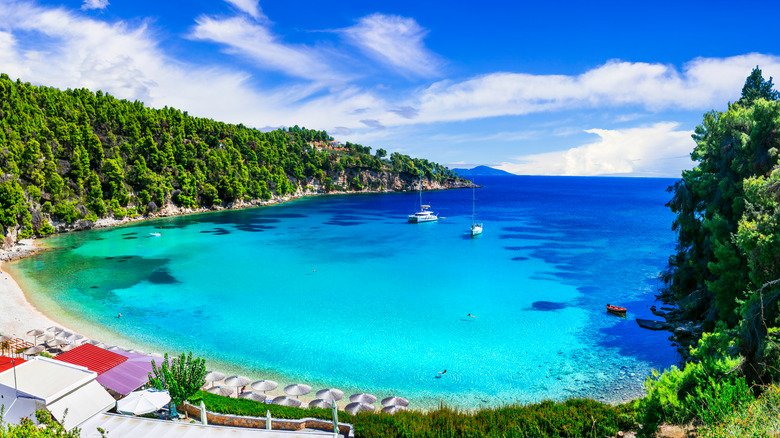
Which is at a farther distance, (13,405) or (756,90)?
(756,90)

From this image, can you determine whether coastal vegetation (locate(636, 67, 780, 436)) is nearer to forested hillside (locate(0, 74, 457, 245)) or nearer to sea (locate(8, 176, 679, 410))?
sea (locate(8, 176, 679, 410))

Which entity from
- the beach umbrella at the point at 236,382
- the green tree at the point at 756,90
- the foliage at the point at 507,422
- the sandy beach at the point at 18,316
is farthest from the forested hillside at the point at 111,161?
the green tree at the point at 756,90

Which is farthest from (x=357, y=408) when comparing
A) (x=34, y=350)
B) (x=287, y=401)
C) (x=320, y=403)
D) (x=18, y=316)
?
(x=18, y=316)

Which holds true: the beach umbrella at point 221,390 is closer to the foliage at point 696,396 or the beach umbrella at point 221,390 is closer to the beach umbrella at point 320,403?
the beach umbrella at point 320,403

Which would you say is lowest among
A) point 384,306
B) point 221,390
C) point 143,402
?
point 384,306

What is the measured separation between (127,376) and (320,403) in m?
8.30

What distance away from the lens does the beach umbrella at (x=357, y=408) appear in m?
16.5

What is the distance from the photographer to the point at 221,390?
1852 cm

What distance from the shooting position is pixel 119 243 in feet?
187

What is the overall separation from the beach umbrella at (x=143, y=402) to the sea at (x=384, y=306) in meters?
6.80

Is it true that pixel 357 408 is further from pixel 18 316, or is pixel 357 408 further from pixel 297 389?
pixel 18 316

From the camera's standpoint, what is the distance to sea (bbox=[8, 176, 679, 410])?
2175 centimetres

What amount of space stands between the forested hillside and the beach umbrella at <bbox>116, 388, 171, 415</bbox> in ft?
172

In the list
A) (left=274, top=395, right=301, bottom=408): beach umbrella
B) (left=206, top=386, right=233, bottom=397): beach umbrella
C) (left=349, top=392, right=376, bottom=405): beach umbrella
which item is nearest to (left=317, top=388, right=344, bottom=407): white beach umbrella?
(left=349, top=392, right=376, bottom=405): beach umbrella
